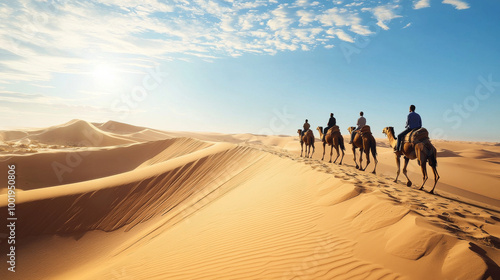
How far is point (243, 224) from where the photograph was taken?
19.4ft

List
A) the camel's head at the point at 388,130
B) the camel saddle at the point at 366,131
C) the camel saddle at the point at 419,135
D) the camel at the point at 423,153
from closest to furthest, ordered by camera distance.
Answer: the camel at the point at 423,153 < the camel saddle at the point at 419,135 < the camel's head at the point at 388,130 < the camel saddle at the point at 366,131

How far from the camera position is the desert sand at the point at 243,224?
137 inches

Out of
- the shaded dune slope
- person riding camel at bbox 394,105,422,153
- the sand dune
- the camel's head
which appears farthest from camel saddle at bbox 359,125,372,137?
the sand dune

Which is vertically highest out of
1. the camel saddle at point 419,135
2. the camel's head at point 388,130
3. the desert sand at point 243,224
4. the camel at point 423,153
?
the camel's head at point 388,130

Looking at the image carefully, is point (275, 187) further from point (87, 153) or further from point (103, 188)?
point (87, 153)

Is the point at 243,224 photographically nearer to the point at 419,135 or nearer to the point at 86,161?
the point at 419,135

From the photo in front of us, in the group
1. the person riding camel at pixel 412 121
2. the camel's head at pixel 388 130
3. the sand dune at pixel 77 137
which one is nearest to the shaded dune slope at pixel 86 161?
the sand dune at pixel 77 137

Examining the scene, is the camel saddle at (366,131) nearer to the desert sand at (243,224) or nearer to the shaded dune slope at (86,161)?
the desert sand at (243,224)

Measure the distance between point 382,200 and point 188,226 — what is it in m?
5.30

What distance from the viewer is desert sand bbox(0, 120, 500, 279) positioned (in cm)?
349

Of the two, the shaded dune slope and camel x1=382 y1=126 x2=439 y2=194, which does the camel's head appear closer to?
camel x1=382 y1=126 x2=439 y2=194

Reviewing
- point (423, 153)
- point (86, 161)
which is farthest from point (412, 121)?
point (86, 161)

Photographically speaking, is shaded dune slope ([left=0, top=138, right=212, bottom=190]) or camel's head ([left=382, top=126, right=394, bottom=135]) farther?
shaded dune slope ([left=0, top=138, right=212, bottom=190])

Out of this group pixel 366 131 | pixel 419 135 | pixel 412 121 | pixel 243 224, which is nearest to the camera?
pixel 243 224
